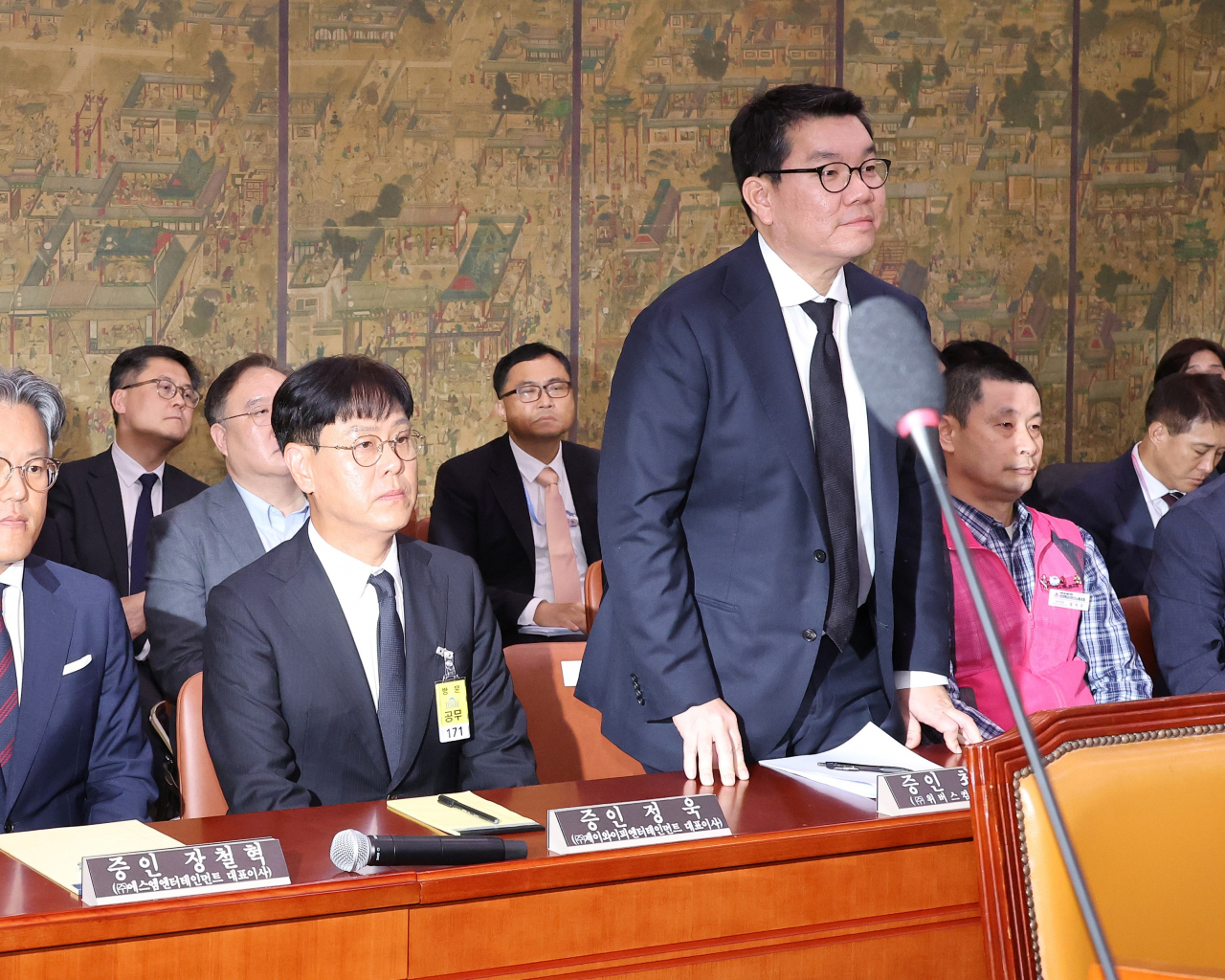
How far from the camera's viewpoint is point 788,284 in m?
1.89

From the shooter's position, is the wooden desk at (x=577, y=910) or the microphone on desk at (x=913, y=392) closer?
the microphone on desk at (x=913, y=392)

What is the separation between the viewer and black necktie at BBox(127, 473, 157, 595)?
12.2ft

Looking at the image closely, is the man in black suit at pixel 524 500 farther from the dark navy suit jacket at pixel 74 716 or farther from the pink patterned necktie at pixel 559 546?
the dark navy suit jacket at pixel 74 716

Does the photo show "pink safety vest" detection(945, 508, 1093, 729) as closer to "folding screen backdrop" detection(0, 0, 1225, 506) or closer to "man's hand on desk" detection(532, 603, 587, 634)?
"man's hand on desk" detection(532, 603, 587, 634)

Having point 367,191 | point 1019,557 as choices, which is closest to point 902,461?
point 1019,557

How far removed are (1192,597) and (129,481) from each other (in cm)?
288

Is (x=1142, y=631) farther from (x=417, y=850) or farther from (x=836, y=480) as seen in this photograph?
(x=417, y=850)

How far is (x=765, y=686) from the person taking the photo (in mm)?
1773

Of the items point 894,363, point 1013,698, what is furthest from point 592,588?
point 1013,698

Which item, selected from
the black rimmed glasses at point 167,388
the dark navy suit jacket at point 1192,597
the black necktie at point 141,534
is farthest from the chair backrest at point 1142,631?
the black rimmed glasses at point 167,388

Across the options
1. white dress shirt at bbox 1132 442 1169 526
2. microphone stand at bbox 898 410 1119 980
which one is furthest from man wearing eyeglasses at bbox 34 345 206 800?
microphone stand at bbox 898 410 1119 980

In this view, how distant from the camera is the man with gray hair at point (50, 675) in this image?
6.09 feet

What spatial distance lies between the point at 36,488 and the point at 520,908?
105cm

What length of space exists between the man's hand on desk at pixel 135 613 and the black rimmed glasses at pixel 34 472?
1233mm
